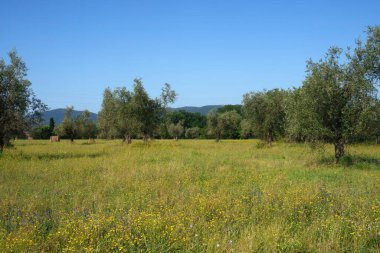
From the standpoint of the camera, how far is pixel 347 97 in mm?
19375

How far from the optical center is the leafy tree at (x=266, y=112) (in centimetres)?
4250

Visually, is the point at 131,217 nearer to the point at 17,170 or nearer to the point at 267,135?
the point at 17,170

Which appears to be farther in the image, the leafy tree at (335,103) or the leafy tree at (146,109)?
the leafy tree at (146,109)

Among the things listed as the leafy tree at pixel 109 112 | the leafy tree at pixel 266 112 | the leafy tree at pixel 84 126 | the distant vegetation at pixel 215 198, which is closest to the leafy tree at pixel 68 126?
the leafy tree at pixel 84 126

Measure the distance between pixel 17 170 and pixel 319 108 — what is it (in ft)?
57.4

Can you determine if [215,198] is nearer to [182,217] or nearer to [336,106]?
[182,217]

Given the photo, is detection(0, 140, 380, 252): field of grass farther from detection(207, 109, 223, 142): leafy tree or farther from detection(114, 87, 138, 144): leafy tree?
detection(207, 109, 223, 142): leafy tree

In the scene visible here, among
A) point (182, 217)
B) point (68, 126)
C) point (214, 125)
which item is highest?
point (214, 125)

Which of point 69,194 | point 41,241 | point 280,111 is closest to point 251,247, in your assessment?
point 41,241

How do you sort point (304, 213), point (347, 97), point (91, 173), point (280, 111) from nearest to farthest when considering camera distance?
1. point (304, 213)
2. point (91, 173)
3. point (347, 97)
4. point (280, 111)

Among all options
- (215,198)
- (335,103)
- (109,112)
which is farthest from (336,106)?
(109,112)

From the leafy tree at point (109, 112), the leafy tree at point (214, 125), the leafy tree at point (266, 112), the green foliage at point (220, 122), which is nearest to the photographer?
the leafy tree at point (266, 112)

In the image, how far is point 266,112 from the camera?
142 feet

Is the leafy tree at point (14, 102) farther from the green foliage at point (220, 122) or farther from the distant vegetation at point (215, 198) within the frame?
the green foliage at point (220, 122)
